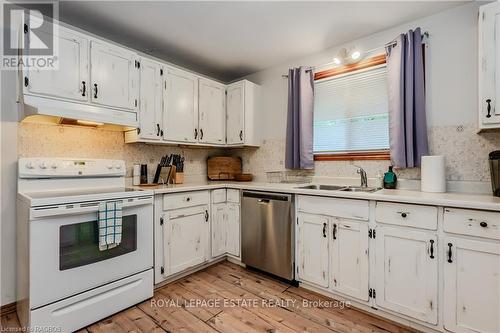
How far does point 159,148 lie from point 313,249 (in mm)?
2104

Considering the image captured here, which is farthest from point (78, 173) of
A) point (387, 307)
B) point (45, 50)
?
point (387, 307)

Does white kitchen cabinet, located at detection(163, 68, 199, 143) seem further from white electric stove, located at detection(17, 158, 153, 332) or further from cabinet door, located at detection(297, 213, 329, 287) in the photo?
cabinet door, located at detection(297, 213, 329, 287)

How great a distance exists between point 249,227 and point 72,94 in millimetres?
2029

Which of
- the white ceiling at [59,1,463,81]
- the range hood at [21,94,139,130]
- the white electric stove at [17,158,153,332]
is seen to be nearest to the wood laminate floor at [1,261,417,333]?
the white electric stove at [17,158,153,332]

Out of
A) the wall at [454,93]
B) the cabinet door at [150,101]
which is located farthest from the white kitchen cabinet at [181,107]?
the wall at [454,93]

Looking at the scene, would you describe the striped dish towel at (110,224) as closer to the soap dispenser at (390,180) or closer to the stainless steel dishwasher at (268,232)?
the stainless steel dishwasher at (268,232)

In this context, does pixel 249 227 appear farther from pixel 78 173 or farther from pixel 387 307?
pixel 78 173

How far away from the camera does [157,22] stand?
2.26 metres

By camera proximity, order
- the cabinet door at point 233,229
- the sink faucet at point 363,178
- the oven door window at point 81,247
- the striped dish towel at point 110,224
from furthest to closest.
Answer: the cabinet door at point 233,229 < the sink faucet at point 363,178 < the striped dish towel at point 110,224 < the oven door window at point 81,247

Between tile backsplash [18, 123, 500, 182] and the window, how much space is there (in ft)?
0.51

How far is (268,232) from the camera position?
2.44m

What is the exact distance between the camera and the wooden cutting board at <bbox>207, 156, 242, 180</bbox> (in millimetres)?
3398

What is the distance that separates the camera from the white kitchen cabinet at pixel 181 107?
106 inches

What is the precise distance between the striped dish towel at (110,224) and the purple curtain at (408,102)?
2436 mm
